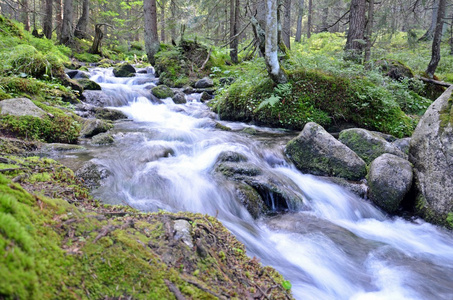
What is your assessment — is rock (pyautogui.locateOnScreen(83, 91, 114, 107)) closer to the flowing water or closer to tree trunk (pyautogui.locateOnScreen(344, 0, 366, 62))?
the flowing water

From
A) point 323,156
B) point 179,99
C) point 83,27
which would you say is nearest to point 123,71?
point 179,99

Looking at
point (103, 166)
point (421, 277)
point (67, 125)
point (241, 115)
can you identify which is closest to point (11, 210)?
point (103, 166)

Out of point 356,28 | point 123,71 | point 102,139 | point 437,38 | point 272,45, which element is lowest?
point 102,139

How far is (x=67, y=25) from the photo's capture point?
18656mm

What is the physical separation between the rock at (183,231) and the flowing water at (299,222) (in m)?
0.46

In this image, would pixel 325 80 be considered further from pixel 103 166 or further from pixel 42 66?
pixel 42 66

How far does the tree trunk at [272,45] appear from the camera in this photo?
7.21 meters

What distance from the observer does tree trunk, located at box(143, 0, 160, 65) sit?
14.8m

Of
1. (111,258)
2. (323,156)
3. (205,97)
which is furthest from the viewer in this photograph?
(205,97)

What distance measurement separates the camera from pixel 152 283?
1.59m

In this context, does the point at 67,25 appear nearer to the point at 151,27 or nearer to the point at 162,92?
the point at 151,27

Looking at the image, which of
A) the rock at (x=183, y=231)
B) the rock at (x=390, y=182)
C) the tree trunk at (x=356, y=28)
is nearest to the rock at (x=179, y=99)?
the tree trunk at (x=356, y=28)

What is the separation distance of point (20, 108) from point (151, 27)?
37.3ft

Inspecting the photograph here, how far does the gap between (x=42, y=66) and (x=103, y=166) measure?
20.1 feet
